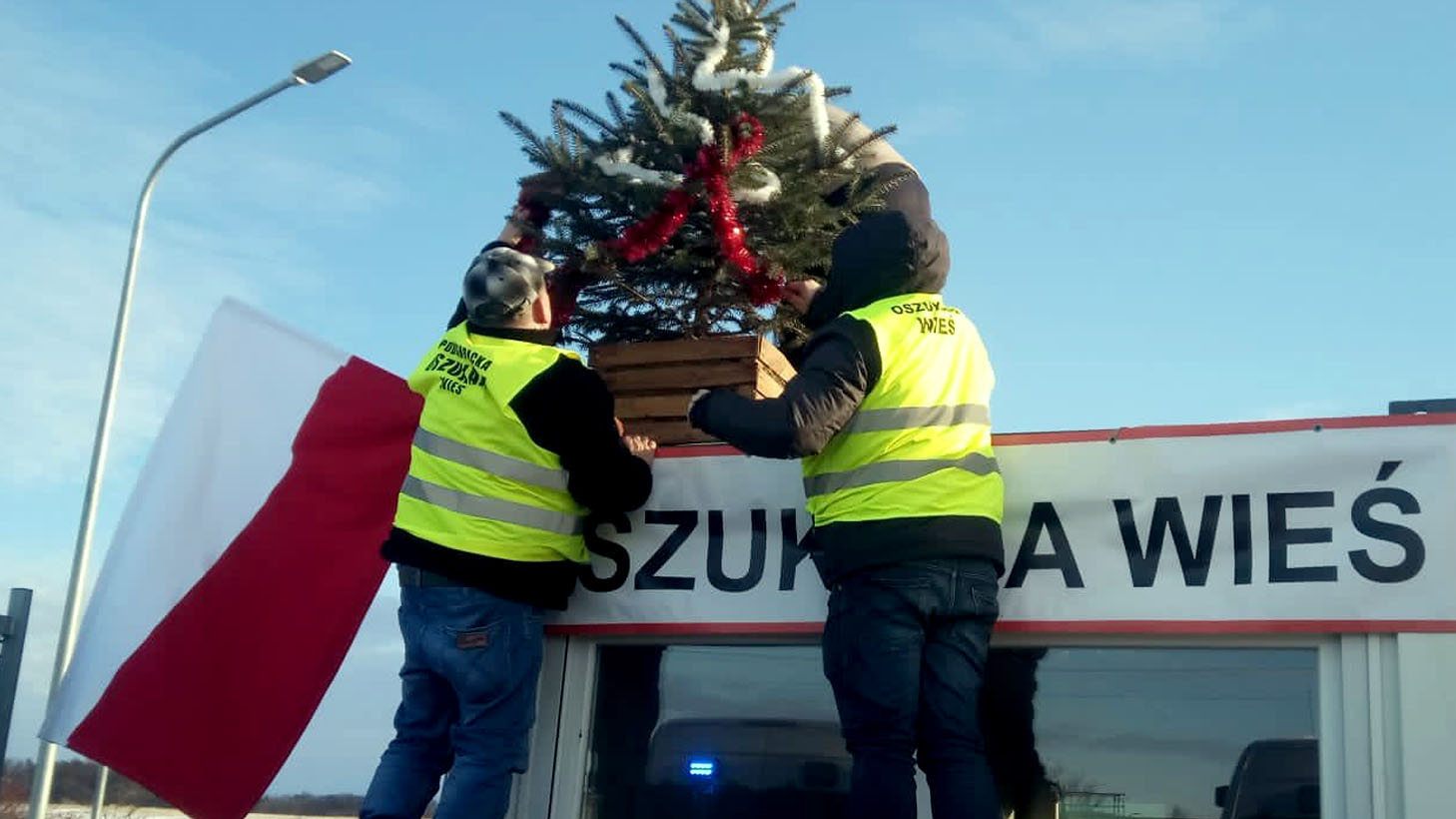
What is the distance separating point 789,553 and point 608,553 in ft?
2.03

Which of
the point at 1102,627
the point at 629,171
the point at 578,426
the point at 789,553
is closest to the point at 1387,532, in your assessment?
the point at 1102,627

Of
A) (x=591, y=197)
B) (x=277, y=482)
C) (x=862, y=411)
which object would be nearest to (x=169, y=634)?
(x=277, y=482)

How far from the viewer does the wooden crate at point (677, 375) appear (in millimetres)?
5020

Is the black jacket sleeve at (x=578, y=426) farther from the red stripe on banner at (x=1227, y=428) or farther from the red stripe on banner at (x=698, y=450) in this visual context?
the red stripe on banner at (x=1227, y=428)

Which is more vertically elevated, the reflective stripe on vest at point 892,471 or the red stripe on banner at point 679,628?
the reflective stripe on vest at point 892,471

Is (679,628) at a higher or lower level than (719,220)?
lower

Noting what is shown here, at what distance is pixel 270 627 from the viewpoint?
5.02 meters

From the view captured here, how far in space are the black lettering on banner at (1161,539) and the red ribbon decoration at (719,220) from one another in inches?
62.3

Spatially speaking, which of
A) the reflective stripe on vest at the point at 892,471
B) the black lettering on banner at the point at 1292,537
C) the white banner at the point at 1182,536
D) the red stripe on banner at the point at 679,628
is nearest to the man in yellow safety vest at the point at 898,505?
the reflective stripe on vest at the point at 892,471

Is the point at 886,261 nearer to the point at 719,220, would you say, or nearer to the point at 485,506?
the point at 719,220

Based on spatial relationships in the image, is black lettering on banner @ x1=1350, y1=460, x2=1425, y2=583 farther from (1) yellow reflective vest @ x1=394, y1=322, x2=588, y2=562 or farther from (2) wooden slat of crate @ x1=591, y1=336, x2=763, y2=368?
(1) yellow reflective vest @ x1=394, y1=322, x2=588, y2=562

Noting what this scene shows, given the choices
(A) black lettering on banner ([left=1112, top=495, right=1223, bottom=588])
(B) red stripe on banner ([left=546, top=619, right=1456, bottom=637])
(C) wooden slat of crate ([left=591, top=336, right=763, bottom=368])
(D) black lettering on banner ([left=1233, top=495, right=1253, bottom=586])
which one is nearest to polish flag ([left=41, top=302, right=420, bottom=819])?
(C) wooden slat of crate ([left=591, top=336, right=763, bottom=368])

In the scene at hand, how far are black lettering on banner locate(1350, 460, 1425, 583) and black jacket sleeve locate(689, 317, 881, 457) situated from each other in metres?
1.33

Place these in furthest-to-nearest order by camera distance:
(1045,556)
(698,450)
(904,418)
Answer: (698,450) → (1045,556) → (904,418)
